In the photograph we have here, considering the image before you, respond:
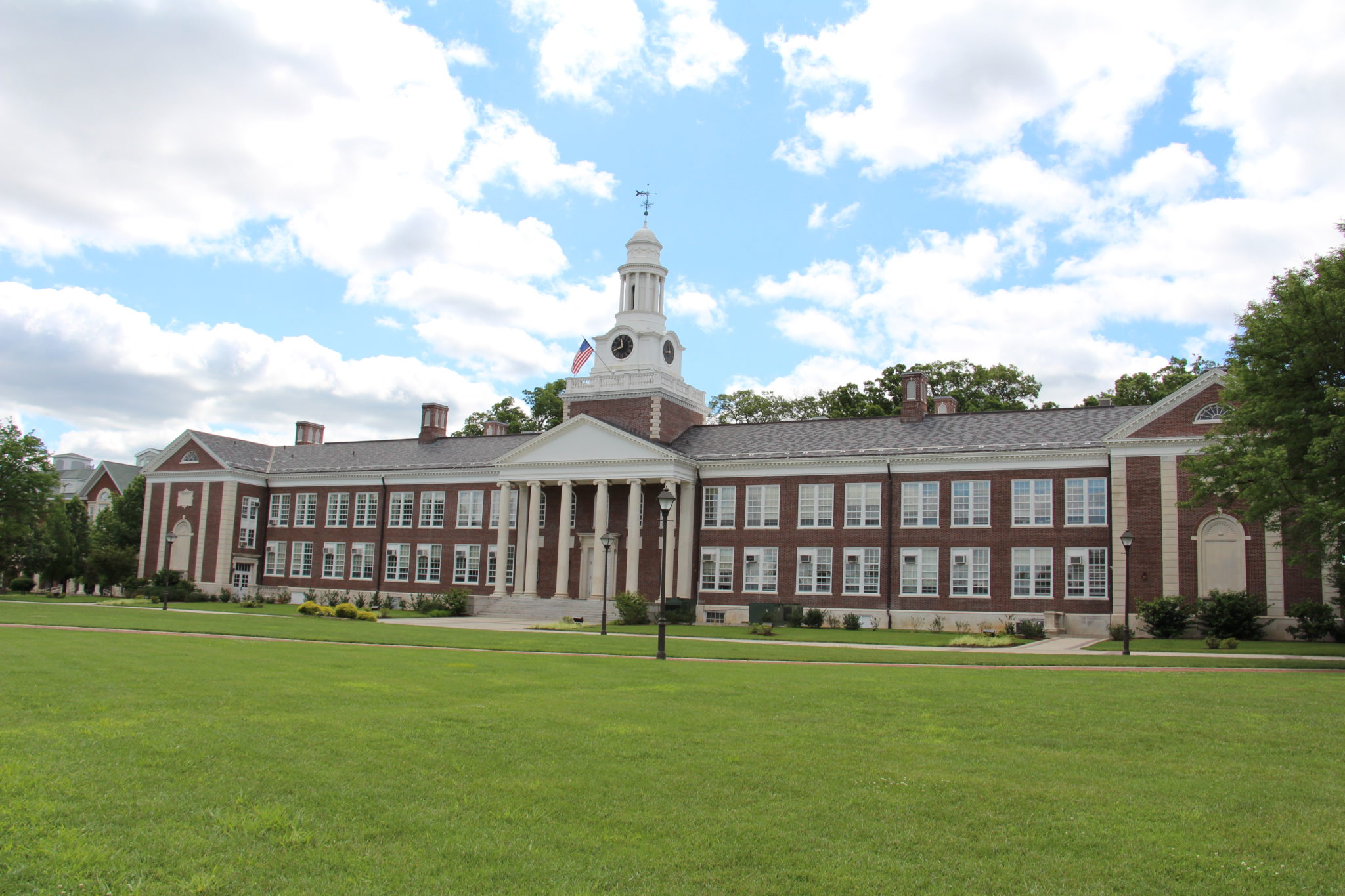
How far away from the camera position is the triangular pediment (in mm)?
49438

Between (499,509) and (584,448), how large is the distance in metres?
6.76

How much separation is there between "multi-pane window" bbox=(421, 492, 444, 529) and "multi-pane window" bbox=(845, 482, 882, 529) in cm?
2361

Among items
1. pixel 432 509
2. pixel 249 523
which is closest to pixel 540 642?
pixel 432 509

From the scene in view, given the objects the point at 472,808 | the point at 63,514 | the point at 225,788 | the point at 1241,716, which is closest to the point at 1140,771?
the point at 1241,716

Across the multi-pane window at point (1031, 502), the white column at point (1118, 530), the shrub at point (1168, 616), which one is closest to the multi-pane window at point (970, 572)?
the multi-pane window at point (1031, 502)

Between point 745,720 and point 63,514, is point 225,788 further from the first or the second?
point 63,514

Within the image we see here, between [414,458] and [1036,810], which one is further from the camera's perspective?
[414,458]

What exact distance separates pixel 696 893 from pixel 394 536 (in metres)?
55.0

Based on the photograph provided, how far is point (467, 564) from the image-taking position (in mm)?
56719

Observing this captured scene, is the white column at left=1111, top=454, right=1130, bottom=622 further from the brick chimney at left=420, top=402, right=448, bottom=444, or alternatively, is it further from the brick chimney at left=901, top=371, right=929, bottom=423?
the brick chimney at left=420, top=402, right=448, bottom=444

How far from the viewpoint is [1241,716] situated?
45.1 ft

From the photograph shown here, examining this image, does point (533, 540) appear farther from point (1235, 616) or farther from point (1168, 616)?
point (1235, 616)

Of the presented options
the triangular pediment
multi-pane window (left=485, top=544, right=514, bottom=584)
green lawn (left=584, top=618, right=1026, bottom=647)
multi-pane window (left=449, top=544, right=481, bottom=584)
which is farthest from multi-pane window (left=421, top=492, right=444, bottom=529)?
green lawn (left=584, top=618, right=1026, bottom=647)

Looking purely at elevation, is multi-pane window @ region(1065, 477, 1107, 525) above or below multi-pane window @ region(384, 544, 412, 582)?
above
